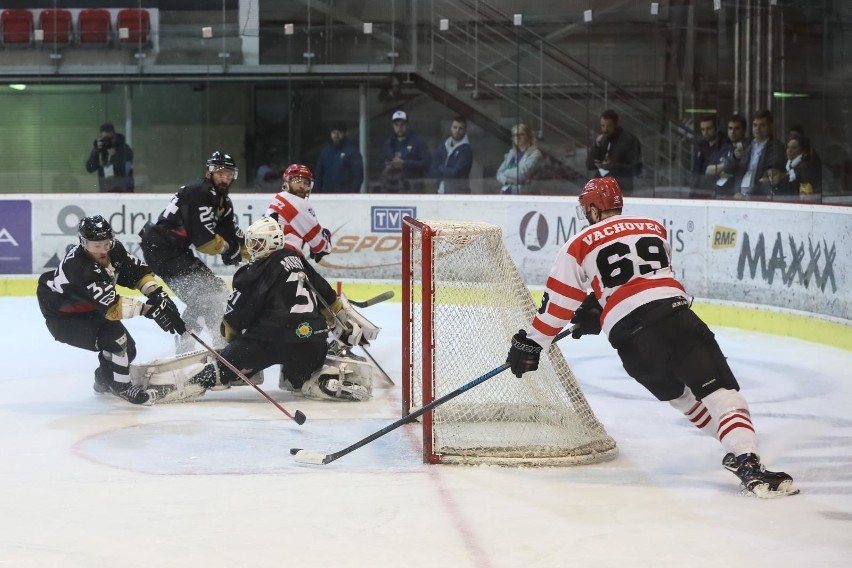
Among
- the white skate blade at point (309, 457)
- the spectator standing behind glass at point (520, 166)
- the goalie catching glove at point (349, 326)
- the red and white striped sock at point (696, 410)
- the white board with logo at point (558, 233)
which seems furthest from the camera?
the spectator standing behind glass at point (520, 166)

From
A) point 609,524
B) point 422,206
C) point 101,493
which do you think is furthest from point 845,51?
point 101,493

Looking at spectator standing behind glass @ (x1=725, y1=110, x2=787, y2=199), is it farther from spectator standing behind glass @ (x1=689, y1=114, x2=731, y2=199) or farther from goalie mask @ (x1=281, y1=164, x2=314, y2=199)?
goalie mask @ (x1=281, y1=164, x2=314, y2=199)

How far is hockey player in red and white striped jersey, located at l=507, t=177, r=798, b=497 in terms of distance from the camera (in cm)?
415

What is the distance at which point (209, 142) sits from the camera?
401 inches

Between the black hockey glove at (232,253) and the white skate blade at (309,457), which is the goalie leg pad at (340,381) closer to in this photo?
the white skate blade at (309,457)

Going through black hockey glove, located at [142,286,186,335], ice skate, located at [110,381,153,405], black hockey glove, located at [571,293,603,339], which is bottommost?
ice skate, located at [110,381,153,405]

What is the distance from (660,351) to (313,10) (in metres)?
6.74

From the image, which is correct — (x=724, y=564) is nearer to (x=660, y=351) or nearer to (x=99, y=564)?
(x=660, y=351)

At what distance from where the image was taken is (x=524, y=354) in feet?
13.9

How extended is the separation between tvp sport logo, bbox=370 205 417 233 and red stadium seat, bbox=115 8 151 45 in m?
2.38

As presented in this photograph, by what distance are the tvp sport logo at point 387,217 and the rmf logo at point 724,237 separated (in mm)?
2419

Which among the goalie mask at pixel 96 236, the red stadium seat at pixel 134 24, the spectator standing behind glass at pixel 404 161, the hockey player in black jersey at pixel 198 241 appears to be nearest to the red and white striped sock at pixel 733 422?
the goalie mask at pixel 96 236

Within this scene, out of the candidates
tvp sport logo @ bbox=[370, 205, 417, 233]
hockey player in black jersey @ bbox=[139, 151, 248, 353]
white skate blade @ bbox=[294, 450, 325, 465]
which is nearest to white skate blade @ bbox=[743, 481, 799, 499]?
white skate blade @ bbox=[294, 450, 325, 465]

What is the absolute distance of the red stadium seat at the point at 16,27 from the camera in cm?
1029
